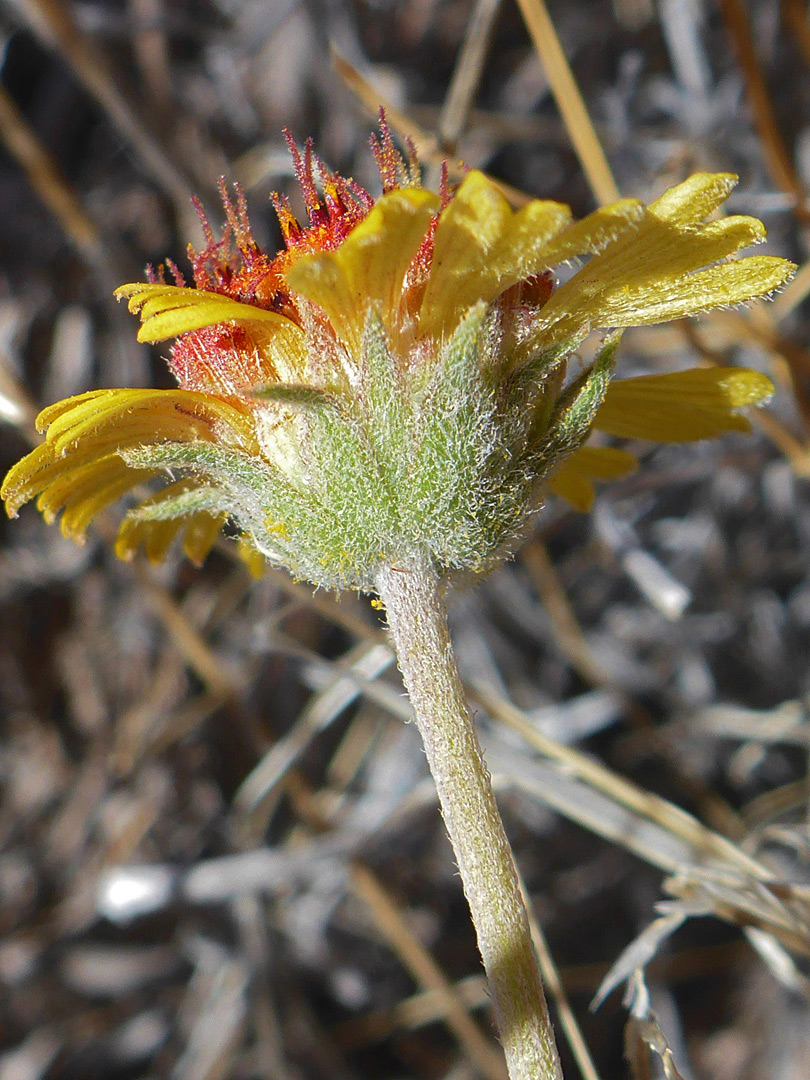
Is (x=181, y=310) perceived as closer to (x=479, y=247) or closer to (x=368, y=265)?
(x=368, y=265)

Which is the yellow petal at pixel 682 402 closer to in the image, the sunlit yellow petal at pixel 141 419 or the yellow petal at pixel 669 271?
the yellow petal at pixel 669 271

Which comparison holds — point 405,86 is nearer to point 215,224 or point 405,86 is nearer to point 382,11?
point 382,11

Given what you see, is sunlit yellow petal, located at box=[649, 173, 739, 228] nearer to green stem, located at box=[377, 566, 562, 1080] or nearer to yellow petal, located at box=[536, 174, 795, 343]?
yellow petal, located at box=[536, 174, 795, 343]

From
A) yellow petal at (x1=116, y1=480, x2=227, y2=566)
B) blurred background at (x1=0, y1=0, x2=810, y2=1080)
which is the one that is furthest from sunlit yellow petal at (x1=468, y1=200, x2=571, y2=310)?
blurred background at (x1=0, y1=0, x2=810, y2=1080)

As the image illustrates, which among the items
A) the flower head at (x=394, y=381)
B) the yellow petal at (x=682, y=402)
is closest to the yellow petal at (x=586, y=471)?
the yellow petal at (x=682, y=402)

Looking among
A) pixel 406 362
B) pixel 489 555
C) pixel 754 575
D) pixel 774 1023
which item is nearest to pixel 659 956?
pixel 774 1023
